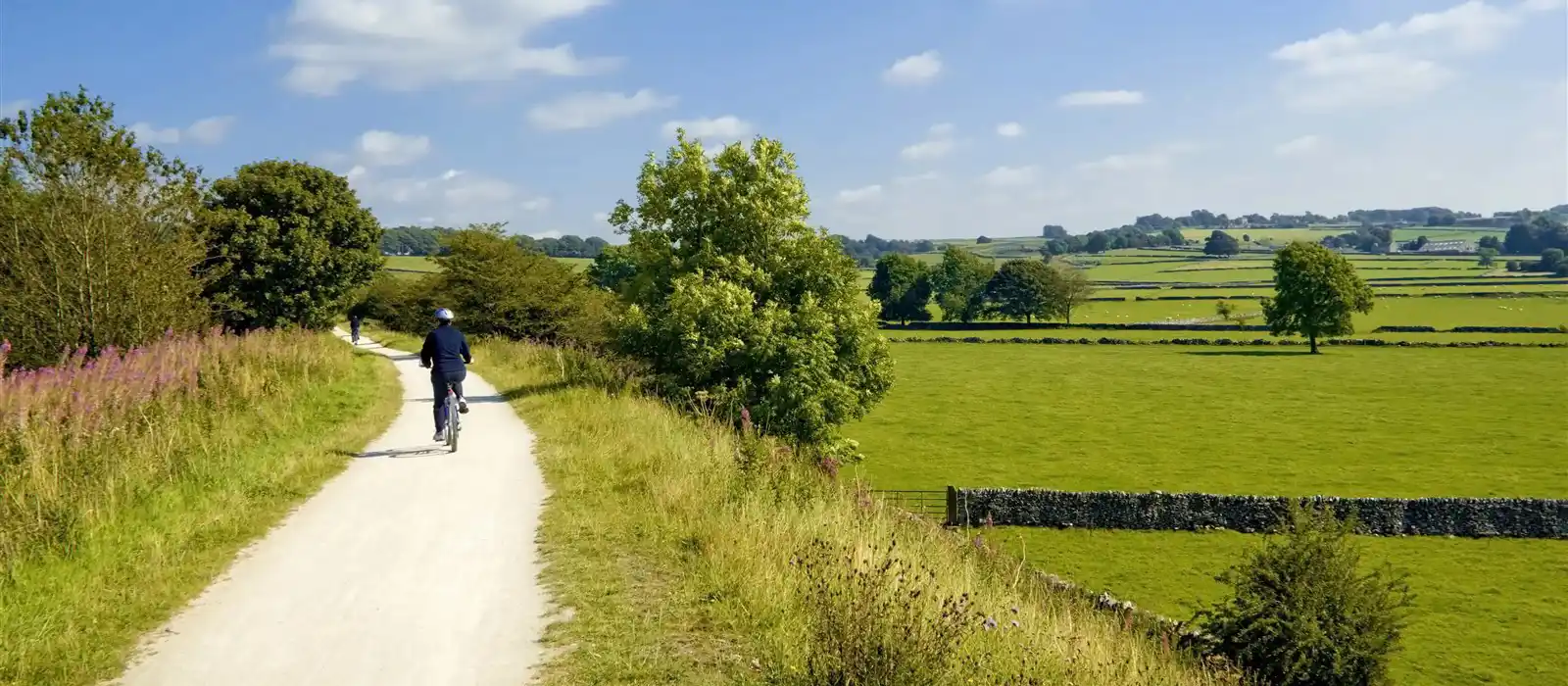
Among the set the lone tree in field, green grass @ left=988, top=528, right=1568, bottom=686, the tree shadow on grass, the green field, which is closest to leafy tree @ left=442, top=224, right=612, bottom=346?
the green field

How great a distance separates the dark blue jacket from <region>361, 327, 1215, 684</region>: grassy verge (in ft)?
7.14

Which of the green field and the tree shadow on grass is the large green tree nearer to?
the green field

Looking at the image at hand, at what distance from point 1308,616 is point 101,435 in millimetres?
17158

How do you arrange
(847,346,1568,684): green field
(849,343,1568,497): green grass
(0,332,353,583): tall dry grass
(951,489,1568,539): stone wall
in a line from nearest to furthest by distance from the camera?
(0,332,353,583): tall dry grass → (847,346,1568,684): green field → (951,489,1568,539): stone wall → (849,343,1568,497): green grass

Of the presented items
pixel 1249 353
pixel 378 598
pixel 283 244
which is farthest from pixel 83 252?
pixel 1249 353

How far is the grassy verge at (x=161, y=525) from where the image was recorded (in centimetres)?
582

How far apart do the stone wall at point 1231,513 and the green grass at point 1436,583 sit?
2.11ft

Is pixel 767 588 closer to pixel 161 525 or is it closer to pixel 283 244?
pixel 161 525

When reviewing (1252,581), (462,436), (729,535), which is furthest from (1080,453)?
(729,535)

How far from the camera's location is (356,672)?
5570 mm

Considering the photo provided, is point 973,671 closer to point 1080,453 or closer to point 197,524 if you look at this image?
point 197,524

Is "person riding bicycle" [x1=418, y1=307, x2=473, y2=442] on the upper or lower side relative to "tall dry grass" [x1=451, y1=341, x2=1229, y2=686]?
upper

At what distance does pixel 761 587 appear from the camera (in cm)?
673

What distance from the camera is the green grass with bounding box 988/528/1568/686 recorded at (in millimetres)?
20484
